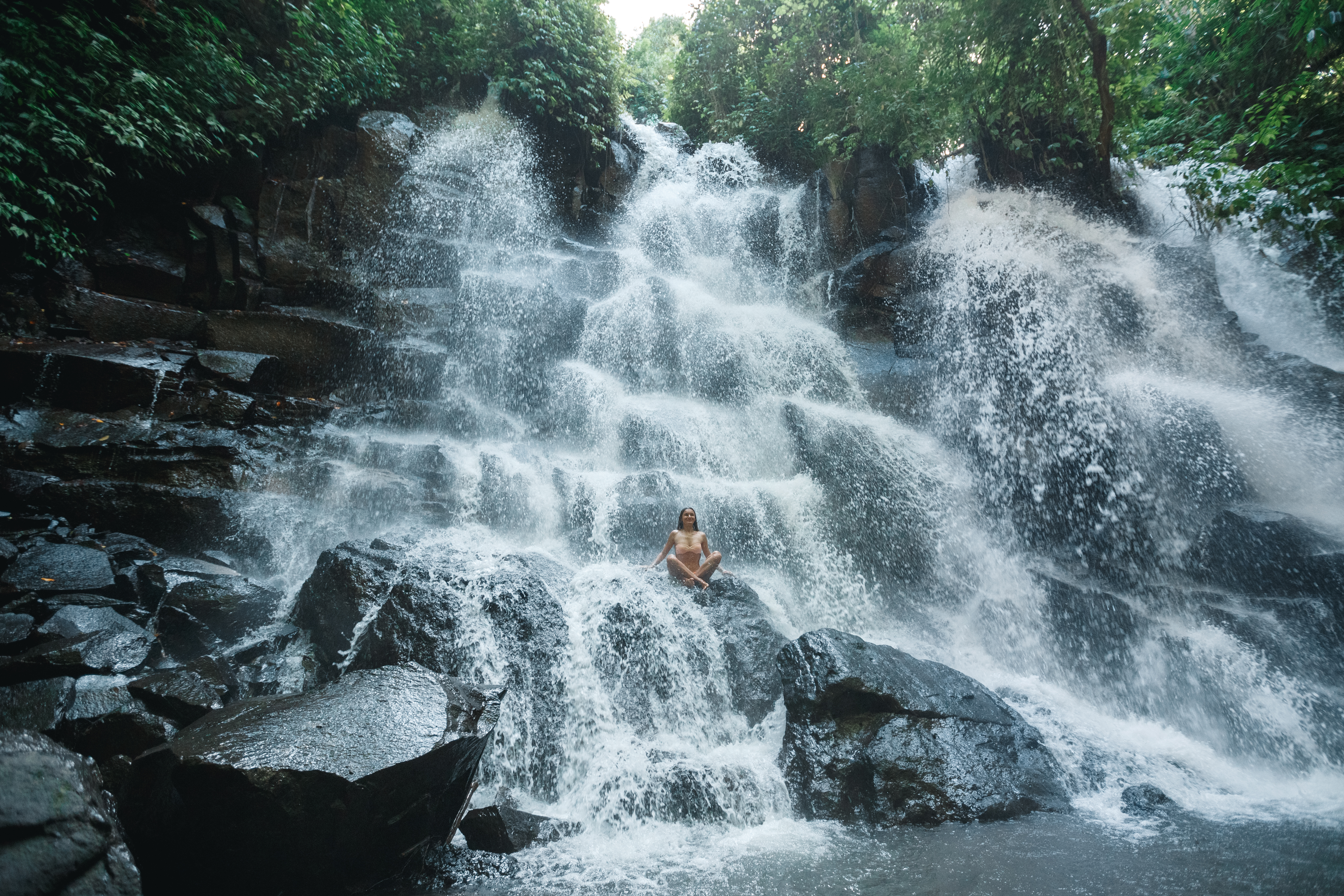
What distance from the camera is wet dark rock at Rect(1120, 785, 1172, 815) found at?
474cm

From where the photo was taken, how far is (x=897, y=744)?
5.09 metres

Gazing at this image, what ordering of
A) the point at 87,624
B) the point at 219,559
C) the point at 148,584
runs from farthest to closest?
the point at 219,559, the point at 148,584, the point at 87,624

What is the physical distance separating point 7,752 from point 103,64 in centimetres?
1053

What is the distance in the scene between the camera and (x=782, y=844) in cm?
429

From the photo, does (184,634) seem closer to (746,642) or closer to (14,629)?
(14,629)

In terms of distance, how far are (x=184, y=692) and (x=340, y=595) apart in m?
1.46

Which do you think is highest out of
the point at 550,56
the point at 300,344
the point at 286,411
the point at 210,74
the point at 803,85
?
the point at 803,85

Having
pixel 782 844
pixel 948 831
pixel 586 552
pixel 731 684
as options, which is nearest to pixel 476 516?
pixel 586 552

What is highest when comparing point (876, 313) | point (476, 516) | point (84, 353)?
point (876, 313)

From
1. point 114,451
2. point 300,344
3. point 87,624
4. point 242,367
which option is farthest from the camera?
point 300,344

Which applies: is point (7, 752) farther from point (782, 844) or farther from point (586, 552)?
point (586, 552)

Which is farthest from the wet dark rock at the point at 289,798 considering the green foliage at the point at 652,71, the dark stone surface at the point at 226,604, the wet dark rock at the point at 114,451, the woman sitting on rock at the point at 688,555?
the green foliage at the point at 652,71

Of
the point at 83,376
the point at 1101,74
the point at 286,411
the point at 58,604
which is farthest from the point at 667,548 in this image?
the point at 1101,74

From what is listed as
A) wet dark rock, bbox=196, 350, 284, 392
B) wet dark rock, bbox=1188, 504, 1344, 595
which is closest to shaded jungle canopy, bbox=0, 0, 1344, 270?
wet dark rock, bbox=196, 350, 284, 392
